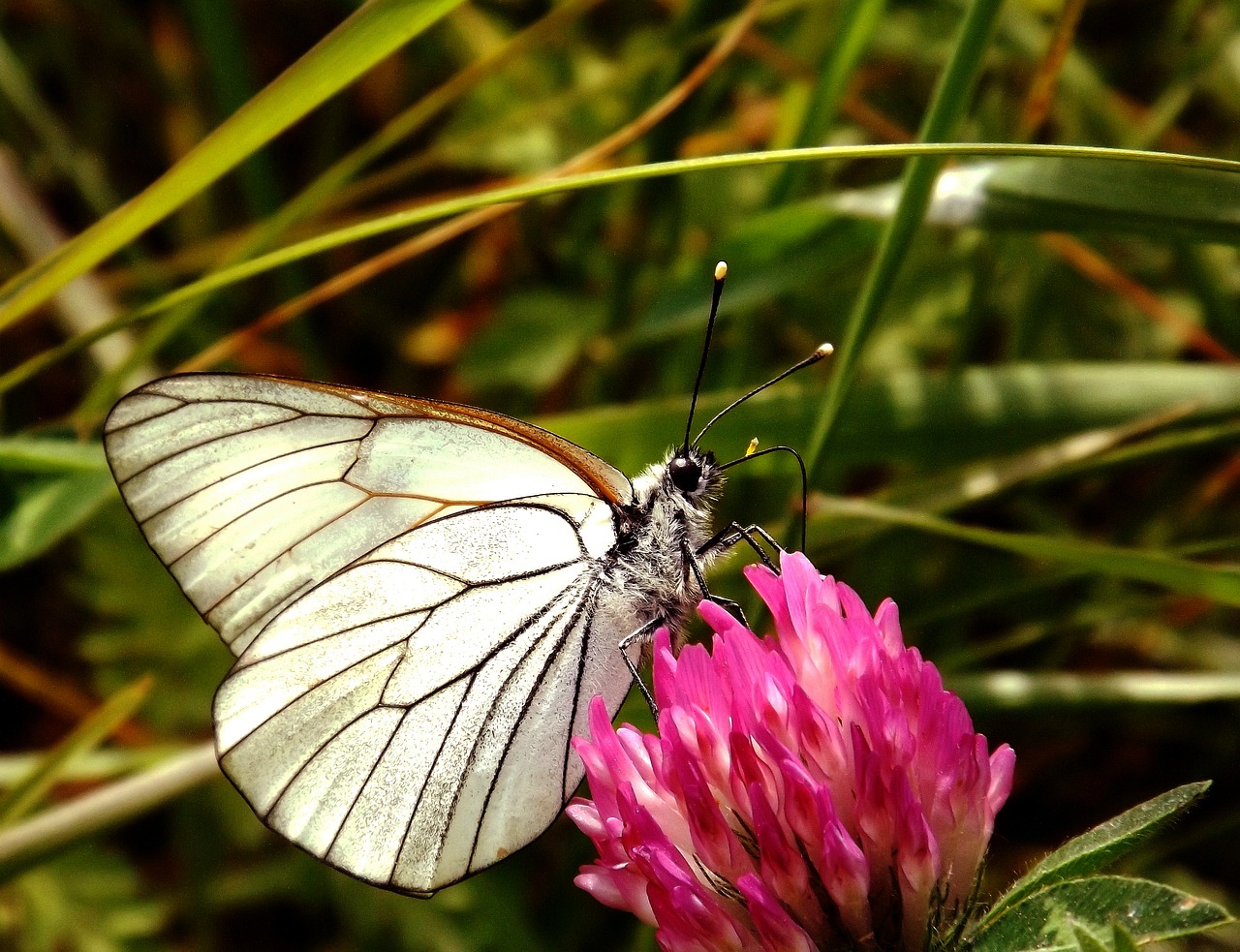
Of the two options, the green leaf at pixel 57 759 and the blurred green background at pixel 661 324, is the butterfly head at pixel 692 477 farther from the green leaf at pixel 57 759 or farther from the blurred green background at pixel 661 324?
the green leaf at pixel 57 759

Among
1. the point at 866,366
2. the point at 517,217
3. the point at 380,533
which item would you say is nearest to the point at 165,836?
the point at 380,533

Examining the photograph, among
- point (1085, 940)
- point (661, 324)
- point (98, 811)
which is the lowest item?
point (1085, 940)

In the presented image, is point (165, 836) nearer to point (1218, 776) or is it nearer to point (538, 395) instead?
point (538, 395)

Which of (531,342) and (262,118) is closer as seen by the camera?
(262,118)

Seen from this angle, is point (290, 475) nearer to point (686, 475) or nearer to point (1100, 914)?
point (686, 475)

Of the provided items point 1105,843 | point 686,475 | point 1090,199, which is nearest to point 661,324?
point 686,475

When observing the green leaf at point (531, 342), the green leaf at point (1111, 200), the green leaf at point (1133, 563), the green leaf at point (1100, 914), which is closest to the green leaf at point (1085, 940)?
the green leaf at point (1100, 914)

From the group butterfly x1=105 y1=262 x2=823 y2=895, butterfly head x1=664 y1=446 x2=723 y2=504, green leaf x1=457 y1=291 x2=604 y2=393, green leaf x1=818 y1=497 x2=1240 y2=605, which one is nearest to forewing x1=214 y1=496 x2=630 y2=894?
butterfly x1=105 y1=262 x2=823 y2=895
